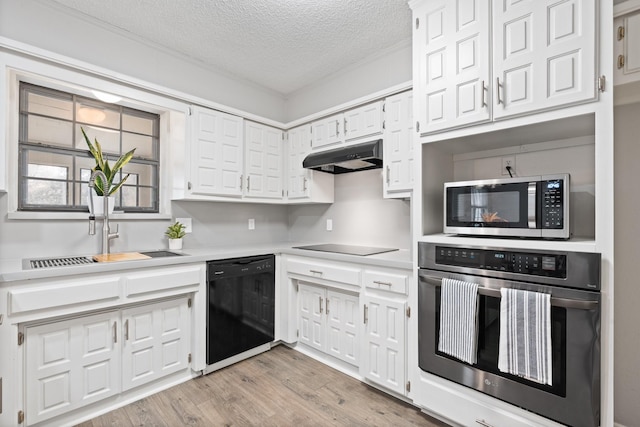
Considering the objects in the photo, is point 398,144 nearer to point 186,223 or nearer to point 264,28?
point 264,28

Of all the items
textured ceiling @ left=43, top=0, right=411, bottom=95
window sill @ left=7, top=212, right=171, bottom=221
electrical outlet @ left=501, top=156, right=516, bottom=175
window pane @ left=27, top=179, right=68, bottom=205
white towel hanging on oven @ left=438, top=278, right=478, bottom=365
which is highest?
textured ceiling @ left=43, top=0, right=411, bottom=95

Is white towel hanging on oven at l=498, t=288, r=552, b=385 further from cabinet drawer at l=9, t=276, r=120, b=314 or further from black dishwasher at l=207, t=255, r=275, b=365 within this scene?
cabinet drawer at l=9, t=276, r=120, b=314

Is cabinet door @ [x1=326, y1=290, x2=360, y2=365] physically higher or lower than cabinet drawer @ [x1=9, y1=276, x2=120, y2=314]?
lower

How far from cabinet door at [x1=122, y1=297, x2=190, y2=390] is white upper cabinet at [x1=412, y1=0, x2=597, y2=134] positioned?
2.18 m

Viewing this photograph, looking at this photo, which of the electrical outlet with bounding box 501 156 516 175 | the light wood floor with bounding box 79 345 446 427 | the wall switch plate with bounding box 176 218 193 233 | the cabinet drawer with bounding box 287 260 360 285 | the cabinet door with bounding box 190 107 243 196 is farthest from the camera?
the wall switch plate with bounding box 176 218 193 233

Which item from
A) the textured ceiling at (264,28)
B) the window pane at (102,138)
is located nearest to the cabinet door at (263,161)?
the textured ceiling at (264,28)

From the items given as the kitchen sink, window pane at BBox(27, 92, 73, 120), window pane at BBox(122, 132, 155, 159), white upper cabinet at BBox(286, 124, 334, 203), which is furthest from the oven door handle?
window pane at BBox(27, 92, 73, 120)

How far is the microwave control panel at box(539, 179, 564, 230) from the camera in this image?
4.70ft

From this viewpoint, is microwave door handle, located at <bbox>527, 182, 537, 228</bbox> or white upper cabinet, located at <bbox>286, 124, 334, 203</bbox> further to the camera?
white upper cabinet, located at <bbox>286, 124, 334, 203</bbox>

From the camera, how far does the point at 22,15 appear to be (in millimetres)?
2061

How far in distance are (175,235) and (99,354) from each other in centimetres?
102

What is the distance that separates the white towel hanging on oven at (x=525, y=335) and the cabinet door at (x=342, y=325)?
109cm

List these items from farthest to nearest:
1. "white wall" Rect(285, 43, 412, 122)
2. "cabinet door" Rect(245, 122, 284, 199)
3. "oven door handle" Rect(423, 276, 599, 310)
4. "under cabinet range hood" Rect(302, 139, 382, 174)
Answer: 1. "cabinet door" Rect(245, 122, 284, 199)
2. "white wall" Rect(285, 43, 412, 122)
3. "under cabinet range hood" Rect(302, 139, 382, 174)
4. "oven door handle" Rect(423, 276, 599, 310)

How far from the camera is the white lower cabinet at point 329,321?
2.42 metres
